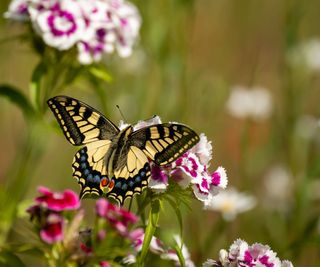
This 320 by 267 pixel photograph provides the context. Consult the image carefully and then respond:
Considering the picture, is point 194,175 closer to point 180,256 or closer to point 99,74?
point 180,256

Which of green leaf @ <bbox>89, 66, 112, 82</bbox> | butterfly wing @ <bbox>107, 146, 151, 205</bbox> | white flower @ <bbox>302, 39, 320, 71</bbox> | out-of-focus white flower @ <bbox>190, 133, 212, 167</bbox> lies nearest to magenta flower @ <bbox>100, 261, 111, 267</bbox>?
butterfly wing @ <bbox>107, 146, 151, 205</bbox>

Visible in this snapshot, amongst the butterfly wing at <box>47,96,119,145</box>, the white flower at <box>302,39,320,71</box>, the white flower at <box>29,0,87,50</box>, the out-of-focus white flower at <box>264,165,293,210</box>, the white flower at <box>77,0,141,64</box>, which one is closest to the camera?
the butterfly wing at <box>47,96,119,145</box>

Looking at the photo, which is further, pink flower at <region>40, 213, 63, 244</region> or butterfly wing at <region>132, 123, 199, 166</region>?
butterfly wing at <region>132, 123, 199, 166</region>

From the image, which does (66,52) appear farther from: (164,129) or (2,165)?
(2,165)

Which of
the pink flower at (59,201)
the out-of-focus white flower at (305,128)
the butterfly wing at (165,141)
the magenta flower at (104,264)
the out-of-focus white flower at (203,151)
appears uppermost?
the butterfly wing at (165,141)

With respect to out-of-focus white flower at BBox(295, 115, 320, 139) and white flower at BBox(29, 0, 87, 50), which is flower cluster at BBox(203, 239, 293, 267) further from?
out-of-focus white flower at BBox(295, 115, 320, 139)

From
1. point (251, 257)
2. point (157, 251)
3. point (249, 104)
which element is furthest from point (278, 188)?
point (251, 257)

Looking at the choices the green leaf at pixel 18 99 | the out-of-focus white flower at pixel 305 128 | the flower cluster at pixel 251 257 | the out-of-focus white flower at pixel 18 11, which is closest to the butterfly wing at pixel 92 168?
the flower cluster at pixel 251 257

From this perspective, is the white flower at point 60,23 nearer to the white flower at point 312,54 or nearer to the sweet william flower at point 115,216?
the sweet william flower at point 115,216
